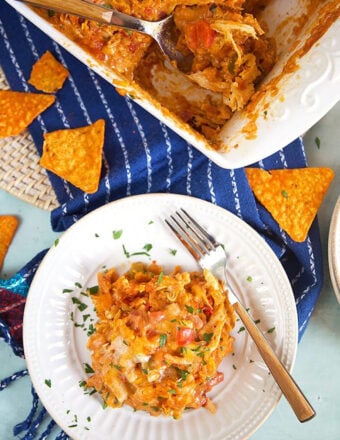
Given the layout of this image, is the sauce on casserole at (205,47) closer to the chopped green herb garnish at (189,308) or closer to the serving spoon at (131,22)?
the serving spoon at (131,22)

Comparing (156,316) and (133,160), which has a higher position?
(133,160)

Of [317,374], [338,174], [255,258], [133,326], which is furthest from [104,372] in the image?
[338,174]

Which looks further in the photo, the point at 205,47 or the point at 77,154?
the point at 77,154

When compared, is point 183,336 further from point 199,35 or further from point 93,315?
point 199,35

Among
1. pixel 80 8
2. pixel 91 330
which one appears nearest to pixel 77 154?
pixel 80 8

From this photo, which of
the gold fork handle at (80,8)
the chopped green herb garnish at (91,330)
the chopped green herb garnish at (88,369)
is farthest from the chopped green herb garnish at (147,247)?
the gold fork handle at (80,8)

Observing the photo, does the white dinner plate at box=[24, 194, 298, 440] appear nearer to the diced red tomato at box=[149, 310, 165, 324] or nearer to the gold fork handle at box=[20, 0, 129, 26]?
the diced red tomato at box=[149, 310, 165, 324]

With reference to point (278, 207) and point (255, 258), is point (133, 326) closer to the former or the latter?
point (255, 258)
